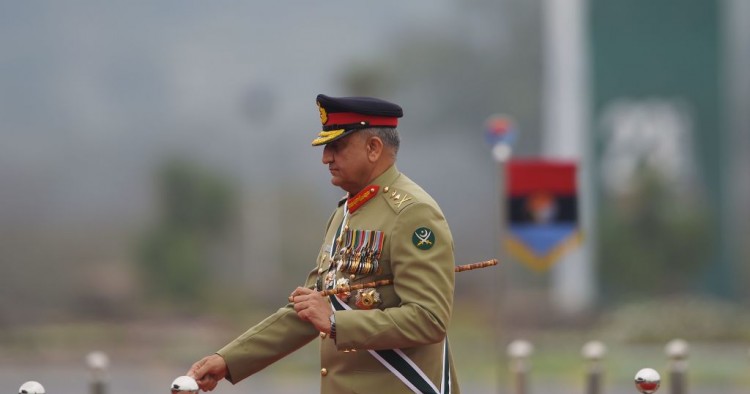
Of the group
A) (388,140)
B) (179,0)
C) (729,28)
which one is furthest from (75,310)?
(388,140)

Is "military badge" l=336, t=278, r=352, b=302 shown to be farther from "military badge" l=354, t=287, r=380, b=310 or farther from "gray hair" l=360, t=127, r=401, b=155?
"gray hair" l=360, t=127, r=401, b=155

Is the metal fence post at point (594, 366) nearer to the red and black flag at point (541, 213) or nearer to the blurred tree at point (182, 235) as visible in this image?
the red and black flag at point (541, 213)

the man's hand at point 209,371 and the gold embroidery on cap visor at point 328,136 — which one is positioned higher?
the gold embroidery on cap visor at point 328,136

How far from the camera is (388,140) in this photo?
539cm

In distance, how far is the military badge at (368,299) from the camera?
5.19 meters

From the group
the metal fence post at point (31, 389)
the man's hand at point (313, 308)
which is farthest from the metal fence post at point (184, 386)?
the metal fence post at point (31, 389)

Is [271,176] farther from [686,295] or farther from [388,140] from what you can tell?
[388,140]

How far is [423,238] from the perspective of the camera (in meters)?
5.12

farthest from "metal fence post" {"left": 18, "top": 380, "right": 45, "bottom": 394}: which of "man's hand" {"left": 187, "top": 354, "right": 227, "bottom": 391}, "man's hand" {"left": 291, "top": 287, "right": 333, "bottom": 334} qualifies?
"man's hand" {"left": 291, "top": 287, "right": 333, "bottom": 334}

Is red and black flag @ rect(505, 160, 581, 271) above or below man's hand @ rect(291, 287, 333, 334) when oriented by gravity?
above

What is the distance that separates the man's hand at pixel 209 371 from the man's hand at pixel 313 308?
0.43m

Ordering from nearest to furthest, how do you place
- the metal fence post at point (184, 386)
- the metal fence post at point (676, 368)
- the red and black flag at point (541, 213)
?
the metal fence post at point (184, 386)
the metal fence post at point (676, 368)
the red and black flag at point (541, 213)

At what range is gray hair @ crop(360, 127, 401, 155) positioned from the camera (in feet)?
17.5

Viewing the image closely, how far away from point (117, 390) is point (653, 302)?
11159 millimetres
